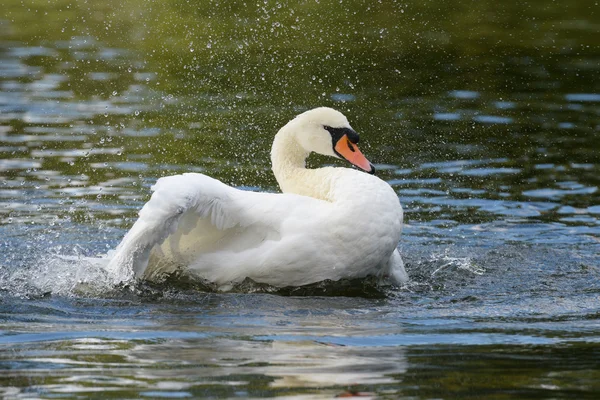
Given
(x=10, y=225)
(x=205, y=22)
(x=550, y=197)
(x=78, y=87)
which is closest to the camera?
(x=10, y=225)

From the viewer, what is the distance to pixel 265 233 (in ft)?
24.9

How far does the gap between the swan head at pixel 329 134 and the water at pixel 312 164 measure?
1.04 m

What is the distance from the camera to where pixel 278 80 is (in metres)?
16.5

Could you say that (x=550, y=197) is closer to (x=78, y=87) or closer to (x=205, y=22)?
(x=78, y=87)

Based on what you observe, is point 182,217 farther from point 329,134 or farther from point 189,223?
point 329,134

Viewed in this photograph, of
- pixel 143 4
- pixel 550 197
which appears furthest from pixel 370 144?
pixel 143 4

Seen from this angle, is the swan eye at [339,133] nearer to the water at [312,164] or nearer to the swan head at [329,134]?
the swan head at [329,134]

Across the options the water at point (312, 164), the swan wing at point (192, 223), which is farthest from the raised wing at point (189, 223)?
the water at point (312, 164)

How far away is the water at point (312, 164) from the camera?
5.56 meters

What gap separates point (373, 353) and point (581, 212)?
16.2 feet

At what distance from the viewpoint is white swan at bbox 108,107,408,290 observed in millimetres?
7285

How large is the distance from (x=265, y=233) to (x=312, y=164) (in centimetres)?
476

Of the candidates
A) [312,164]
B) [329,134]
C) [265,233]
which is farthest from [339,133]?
[312,164]

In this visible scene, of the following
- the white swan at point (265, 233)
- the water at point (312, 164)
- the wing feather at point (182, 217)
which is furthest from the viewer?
the white swan at point (265, 233)
